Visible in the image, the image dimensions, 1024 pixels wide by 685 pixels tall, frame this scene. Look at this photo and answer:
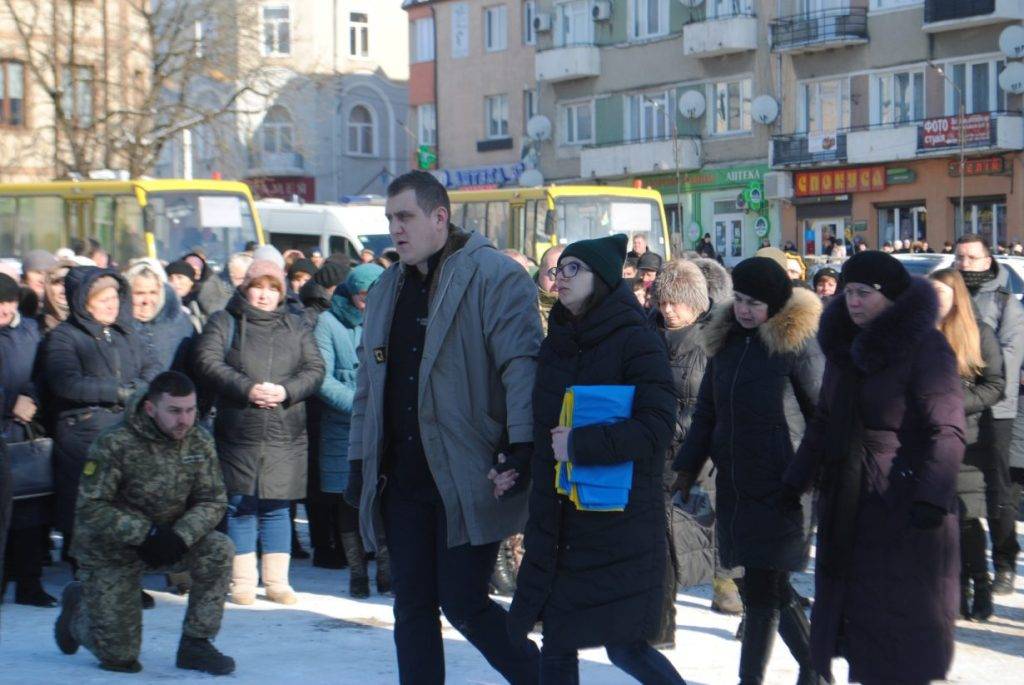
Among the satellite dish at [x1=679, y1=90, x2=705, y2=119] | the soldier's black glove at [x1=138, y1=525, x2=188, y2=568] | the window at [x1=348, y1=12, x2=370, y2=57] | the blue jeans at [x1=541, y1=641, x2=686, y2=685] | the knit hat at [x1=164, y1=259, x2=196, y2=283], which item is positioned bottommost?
the blue jeans at [x1=541, y1=641, x2=686, y2=685]

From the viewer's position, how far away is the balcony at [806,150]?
134ft

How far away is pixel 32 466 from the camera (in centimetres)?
852

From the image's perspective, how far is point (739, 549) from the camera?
20.1 ft

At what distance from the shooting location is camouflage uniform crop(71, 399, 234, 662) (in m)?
6.90

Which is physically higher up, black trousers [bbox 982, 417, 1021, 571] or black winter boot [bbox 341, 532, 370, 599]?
black trousers [bbox 982, 417, 1021, 571]

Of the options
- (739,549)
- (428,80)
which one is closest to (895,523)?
(739,549)

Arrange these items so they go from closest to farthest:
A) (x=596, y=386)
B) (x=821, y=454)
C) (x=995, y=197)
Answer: (x=596, y=386) → (x=821, y=454) → (x=995, y=197)

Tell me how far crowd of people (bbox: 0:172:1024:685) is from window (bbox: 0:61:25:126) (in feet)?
113

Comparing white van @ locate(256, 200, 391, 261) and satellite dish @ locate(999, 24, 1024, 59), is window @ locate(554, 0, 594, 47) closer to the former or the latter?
satellite dish @ locate(999, 24, 1024, 59)

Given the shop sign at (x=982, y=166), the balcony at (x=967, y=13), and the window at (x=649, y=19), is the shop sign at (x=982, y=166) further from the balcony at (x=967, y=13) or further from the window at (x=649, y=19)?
the window at (x=649, y=19)

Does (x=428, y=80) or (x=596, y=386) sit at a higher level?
(x=428, y=80)

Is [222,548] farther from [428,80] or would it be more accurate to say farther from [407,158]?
[407,158]

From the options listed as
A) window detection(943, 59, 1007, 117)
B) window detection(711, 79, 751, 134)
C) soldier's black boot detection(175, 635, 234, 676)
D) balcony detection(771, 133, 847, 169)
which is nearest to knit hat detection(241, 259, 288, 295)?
soldier's black boot detection(175, 635, 234, 676)

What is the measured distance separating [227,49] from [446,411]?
95.7 feet
